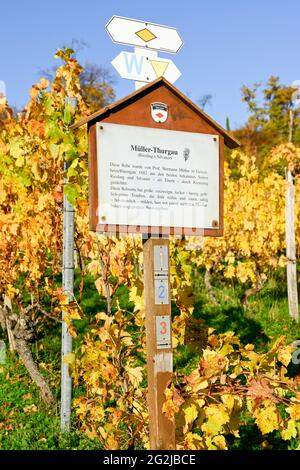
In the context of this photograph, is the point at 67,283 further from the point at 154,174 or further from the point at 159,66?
the point at 159,66

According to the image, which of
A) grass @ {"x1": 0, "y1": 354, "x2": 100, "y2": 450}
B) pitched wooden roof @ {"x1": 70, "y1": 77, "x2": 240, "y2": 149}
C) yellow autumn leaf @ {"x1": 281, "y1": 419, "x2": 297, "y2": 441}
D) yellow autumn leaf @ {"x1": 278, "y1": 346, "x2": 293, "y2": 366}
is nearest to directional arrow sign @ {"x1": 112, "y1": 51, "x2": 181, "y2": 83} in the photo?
pitched wooden roof @ {"x1": 70, "y1": 77, "x2": 240, "y2": 149}

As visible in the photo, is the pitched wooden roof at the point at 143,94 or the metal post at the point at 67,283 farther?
the metal post at the point at 67,283

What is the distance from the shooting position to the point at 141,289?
351 cm

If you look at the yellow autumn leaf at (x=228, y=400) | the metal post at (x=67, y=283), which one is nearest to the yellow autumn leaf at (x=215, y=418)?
the yellow autumn leaf at (x=228, y=400)

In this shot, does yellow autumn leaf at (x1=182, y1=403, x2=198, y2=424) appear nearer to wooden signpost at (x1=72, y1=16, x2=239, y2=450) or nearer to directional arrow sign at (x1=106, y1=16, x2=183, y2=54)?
wooden signpost at (x1=72, y1=16, x2=239, y2=450)

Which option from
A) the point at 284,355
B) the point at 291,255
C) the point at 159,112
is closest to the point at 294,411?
the point at 284,355

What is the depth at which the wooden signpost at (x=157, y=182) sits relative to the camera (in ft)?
9.09

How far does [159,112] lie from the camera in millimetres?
2928

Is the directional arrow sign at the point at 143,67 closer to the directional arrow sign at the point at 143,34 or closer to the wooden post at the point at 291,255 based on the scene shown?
the directional arrow sign at the point at 143,34

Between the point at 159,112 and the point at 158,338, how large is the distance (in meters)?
1.18

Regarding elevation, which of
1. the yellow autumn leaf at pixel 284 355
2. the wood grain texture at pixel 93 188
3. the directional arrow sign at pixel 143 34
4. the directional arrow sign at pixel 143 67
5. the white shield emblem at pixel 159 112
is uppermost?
the directional arrow sign at pixel 143 34
